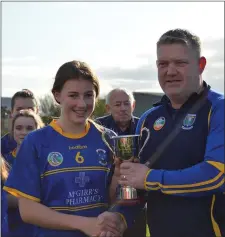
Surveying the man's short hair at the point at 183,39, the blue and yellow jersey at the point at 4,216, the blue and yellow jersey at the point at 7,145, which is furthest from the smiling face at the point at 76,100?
the blue and yellow jersey at the point at 7,145

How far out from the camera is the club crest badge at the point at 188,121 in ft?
8.14

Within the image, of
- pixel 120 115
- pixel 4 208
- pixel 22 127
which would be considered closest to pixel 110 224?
pixel 4 208

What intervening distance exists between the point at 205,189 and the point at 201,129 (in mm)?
358

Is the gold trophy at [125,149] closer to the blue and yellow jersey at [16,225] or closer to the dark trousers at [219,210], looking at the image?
the dark trousers at [219,210]

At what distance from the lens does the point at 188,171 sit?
231 centimetres

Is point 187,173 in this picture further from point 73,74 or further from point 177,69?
point 73,74

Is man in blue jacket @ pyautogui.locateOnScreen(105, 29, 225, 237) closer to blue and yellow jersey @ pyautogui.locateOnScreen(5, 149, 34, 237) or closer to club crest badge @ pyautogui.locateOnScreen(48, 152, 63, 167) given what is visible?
club crest badge @ pyautogui.locateOnScreen(48, 152, 63, 167)

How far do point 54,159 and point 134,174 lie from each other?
19.9 inches

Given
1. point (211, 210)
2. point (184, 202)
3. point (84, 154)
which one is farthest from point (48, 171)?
point (211, 210)

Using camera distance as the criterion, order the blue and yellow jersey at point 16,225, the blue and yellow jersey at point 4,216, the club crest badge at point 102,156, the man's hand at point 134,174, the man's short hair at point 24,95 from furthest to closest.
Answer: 1. the man's short hair at point 24,95
2. the blue and yellow jersey at point 16,225
3. the blue and yellow jersey at point 4,216
4. the club crest badge at point 102,156
5. the man's hand at point 134,174

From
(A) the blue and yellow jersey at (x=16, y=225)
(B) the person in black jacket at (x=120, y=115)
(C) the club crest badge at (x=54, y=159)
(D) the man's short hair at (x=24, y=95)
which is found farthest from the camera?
(B) the person in black jacket at (x=120, y=115)

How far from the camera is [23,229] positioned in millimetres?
3596

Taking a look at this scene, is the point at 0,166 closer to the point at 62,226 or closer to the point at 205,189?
the point at 62,226

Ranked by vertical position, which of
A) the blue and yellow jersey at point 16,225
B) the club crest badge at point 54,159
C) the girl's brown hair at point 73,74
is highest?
the girl's brown hair at point 73,74
